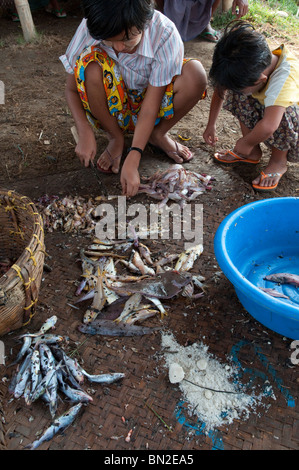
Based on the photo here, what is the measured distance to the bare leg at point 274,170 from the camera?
2.65 meters

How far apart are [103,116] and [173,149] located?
0.64 metres

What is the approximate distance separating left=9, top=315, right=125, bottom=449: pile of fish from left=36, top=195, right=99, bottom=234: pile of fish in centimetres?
86

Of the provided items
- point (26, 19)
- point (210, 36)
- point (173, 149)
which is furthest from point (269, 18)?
point (173, 149)

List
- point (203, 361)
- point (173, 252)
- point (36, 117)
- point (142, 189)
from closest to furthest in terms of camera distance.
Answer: point (203, 361), point (173, 252), point (142, 189), point (36, 117)

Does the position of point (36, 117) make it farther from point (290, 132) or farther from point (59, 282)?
point (290, 132)

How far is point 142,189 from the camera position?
2654 millimetres

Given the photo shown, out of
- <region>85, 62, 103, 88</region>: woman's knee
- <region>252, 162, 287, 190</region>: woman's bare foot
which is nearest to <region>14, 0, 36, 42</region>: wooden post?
<region>85, 62, 103, 88</region>: woman's knee

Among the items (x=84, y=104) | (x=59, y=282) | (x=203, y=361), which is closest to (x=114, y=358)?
(x=203, y=361)

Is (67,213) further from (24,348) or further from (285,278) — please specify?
(285,278)

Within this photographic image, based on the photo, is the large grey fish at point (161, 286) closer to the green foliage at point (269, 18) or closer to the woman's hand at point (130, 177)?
the woman's hand at point (130, 177)

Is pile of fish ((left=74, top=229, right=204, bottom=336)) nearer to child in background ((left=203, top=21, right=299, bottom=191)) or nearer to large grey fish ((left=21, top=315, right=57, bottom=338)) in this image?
large grey fish ((left=21, top=315, right=57, bottom=338))

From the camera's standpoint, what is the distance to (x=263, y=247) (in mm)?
2229

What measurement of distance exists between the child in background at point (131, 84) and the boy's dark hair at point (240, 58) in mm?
322
